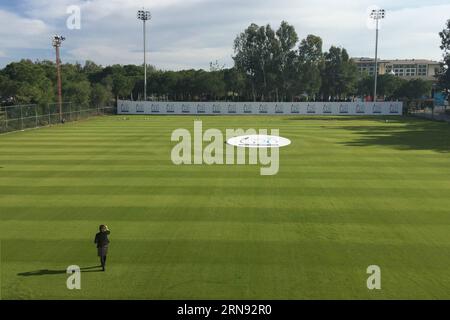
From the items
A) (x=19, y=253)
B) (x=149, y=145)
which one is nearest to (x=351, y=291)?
(x=19, y=253)

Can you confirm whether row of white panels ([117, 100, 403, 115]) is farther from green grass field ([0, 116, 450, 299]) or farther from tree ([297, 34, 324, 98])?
green grass field ([0, 116, 450, 299])

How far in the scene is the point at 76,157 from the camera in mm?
28391

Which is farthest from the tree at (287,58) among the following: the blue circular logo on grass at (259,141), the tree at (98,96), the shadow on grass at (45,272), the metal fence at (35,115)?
the shadow on grass at (45,272)

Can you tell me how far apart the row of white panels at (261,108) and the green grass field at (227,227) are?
2163 inches

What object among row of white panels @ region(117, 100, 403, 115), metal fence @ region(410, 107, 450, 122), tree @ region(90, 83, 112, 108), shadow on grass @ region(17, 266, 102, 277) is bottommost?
shadow on grass @ region(17, 266, 102, 277)

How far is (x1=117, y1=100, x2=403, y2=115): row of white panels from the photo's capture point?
266ft

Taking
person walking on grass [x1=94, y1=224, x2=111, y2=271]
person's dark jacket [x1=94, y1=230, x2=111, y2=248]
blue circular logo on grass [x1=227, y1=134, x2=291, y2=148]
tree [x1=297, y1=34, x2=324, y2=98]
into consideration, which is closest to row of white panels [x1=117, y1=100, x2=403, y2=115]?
tree [x1=297, y1=34, x2=324, y2=98]

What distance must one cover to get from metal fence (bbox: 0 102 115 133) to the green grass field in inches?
794

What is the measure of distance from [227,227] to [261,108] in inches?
2708

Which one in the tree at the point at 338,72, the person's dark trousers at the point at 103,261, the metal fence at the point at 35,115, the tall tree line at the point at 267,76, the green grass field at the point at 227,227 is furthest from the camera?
the tree at the point at 338,72

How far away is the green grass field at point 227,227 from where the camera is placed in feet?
34.5

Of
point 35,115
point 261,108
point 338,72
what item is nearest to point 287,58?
point 338,72

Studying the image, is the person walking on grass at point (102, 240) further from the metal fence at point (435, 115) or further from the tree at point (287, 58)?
the tree at point (287, 58)

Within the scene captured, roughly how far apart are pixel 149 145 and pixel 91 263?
2271 centimetres
